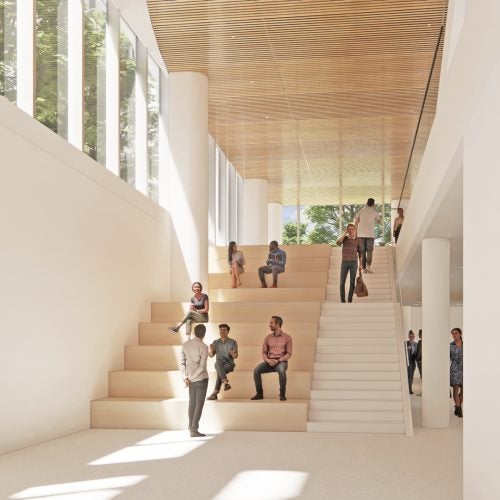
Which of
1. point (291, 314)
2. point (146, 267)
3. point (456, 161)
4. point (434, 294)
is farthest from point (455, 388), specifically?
point (456, 161)

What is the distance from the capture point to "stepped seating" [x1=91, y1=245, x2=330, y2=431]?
12.5 metres

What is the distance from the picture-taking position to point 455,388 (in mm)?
14555

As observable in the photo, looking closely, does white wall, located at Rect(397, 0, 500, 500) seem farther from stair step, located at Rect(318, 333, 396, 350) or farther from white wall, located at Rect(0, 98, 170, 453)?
stair step, located at Rect(318, 333, 396, 350)

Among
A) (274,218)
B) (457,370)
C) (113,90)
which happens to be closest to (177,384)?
(457,370)

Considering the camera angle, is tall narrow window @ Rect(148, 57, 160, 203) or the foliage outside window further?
the foliage outside window

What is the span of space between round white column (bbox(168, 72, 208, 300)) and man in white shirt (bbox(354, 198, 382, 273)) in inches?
140

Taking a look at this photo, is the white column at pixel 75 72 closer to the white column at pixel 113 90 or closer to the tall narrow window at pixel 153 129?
the white column at pixel 113 90

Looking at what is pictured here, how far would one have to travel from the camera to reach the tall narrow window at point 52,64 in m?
12.5

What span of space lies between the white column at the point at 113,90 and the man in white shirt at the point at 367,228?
5673 mm

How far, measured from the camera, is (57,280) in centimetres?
1192

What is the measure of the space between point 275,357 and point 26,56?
227 inches

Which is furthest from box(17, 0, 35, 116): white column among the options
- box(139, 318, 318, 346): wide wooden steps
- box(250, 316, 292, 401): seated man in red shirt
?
box(139, 318, 318, 346): wide wooden steps

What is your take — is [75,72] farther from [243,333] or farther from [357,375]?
[357,375]

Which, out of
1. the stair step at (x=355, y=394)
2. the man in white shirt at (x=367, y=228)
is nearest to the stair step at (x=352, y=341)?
the stair step at (x=355, y=394)
